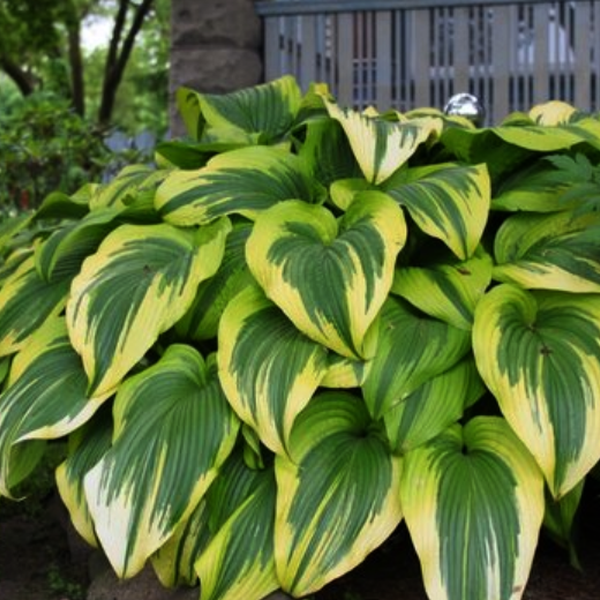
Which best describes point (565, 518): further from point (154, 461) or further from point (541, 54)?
point (541, 54)

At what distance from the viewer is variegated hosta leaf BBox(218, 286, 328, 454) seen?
6.75 ft

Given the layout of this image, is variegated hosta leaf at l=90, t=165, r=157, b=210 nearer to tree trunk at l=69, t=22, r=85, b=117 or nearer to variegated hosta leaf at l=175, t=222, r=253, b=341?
variegated hosta leaf at l=175, t=222, r=253, b=341

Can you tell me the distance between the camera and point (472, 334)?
2160 millimetres

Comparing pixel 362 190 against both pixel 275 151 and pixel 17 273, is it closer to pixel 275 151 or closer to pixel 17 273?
pixel 275 151

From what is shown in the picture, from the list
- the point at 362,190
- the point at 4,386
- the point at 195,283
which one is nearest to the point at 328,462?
the point at 195,283

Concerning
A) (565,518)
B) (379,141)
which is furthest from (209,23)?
(565,518)

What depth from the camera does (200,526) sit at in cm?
218

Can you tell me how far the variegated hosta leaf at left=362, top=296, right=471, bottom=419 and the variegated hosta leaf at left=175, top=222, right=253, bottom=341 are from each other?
13.9 inches

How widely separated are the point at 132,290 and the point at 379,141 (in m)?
0.64

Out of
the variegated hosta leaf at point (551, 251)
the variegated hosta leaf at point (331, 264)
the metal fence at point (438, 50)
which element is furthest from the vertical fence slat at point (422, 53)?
the variegated hosta leaf at point (331, 264)

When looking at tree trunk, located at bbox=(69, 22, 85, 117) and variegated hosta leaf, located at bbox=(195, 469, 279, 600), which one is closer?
variegated hosta leaf, located at bbox=(195, 469, 279, 600)

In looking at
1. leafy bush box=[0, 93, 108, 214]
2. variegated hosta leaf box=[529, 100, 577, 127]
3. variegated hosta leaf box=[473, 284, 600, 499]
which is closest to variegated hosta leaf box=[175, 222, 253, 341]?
variegated hosta leaf box=[473, 284, 600, 499]

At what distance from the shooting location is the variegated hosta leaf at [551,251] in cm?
227

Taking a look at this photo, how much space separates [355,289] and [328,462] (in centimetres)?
34
